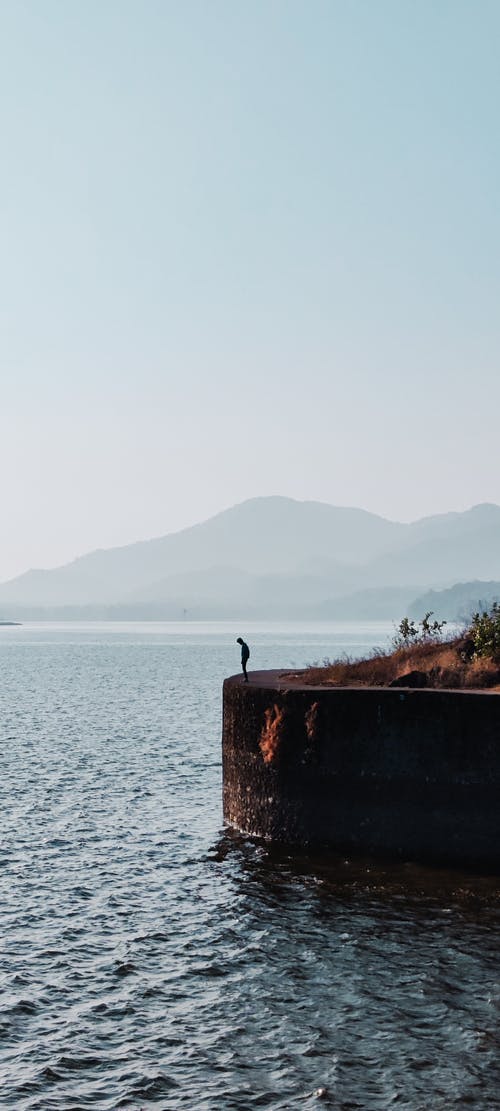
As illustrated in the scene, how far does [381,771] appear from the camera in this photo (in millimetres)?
20484

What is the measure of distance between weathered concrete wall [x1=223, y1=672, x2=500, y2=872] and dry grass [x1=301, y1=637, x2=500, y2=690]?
1.84m

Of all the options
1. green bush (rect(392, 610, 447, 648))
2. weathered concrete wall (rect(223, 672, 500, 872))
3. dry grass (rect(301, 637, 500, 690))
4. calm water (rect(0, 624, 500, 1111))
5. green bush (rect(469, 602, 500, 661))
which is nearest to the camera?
calm water (rect(0, 624, 500, 1111))

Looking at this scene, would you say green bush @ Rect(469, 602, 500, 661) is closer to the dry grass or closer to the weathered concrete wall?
the dry grass

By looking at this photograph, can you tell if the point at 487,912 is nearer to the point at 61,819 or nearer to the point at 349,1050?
the point at 349,1050

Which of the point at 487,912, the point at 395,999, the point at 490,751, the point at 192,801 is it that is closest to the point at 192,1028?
the point at 395,999

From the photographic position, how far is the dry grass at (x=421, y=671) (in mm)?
23008

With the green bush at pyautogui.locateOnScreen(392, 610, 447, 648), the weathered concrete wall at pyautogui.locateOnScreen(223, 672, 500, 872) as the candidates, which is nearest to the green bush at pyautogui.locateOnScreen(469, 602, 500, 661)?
the green bush at pyautogui.locateOnScreen(392, 610, 447, 648)

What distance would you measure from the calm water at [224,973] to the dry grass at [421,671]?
4.23 meters

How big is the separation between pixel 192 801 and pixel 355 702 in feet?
30.3

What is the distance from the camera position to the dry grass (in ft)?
75.5

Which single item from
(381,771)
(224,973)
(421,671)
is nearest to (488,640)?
(421,671)

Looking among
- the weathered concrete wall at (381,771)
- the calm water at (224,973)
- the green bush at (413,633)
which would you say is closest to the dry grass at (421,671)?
the green bush at (413,633)

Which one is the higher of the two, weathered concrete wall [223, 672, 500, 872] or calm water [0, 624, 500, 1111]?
weathered concrete wall [223, 672, 500, 872]

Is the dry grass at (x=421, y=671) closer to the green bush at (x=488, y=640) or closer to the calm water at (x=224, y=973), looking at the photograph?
the green bush at (x=488, y=640)
